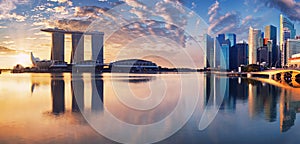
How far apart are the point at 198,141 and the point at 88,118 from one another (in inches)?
122

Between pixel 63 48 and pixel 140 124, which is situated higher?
pixel 63 48

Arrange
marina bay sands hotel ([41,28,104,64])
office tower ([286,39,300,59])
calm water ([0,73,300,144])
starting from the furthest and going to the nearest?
office tower ([286,39,300,59]) → marina bay sands hotel ([41,28,104,64]) → calm water ([0,73,300,144])

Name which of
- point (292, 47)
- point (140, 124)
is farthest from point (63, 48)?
point (140, 124)

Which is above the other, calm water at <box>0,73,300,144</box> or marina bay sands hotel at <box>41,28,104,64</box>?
marina bay sands hotel at <box>41,28,104,64</box>

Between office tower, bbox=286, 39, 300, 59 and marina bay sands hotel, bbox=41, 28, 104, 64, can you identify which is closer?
marina bay sands hotel, bbox=41, 28, 104, 64

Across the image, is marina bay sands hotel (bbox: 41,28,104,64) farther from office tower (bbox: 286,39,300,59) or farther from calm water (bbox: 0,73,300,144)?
→ calm water (bbox: 0,73,300,144)

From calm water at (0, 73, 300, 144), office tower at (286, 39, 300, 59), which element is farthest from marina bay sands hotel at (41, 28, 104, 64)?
calm water at (0, 73, 300, 144)

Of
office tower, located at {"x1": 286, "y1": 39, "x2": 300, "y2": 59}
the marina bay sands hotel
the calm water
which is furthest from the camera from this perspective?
office tower, located at {"x1": 286, "y1": 39, "x2": 300, "y2": 59}

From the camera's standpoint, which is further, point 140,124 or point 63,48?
point 63,48

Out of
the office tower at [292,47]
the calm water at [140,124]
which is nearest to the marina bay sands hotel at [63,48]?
the office tower at [292,47]

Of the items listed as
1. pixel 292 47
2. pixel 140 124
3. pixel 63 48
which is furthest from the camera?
pixel 63 48

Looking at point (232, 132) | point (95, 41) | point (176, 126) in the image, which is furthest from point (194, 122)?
point (95, 41)

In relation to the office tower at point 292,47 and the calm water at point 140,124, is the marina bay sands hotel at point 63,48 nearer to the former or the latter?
the office tower at point 292,47

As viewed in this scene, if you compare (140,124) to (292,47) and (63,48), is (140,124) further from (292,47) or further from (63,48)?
(292,47)
